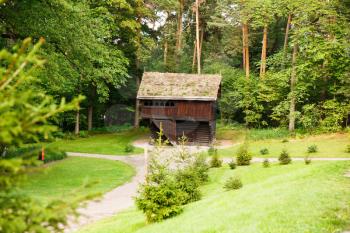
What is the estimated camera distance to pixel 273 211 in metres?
12.5

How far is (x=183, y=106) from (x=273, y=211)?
29.8 metres

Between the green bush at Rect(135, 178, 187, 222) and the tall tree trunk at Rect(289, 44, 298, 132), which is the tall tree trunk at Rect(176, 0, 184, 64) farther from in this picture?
the green bush at Rect(135, 178, 187, 222)

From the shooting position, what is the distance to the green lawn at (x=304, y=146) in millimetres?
32500

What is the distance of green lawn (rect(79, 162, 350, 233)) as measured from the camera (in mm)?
11562

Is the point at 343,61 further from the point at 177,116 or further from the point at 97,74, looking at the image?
the point at 97,74

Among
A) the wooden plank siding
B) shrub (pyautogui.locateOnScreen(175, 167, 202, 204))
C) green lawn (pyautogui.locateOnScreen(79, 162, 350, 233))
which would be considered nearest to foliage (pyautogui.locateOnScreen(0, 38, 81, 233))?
green lawn (pyautogui.locateOnScreen(79, 162, 350, 233))

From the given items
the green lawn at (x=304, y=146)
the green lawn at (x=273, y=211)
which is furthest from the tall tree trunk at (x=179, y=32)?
the green lawn at (x=273, y=211)

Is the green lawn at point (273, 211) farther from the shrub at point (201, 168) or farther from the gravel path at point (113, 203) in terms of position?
the shrub at point (201, 168)

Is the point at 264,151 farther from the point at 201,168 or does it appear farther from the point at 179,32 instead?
the point at 179,32

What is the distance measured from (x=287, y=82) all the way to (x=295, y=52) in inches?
147

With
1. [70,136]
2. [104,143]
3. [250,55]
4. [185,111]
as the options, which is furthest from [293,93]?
[70,136]

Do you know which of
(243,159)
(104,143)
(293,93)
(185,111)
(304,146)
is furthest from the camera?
Answer: (293,93)

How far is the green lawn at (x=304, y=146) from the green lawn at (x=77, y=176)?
33.9ft

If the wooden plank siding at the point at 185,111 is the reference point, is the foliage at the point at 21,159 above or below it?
below
